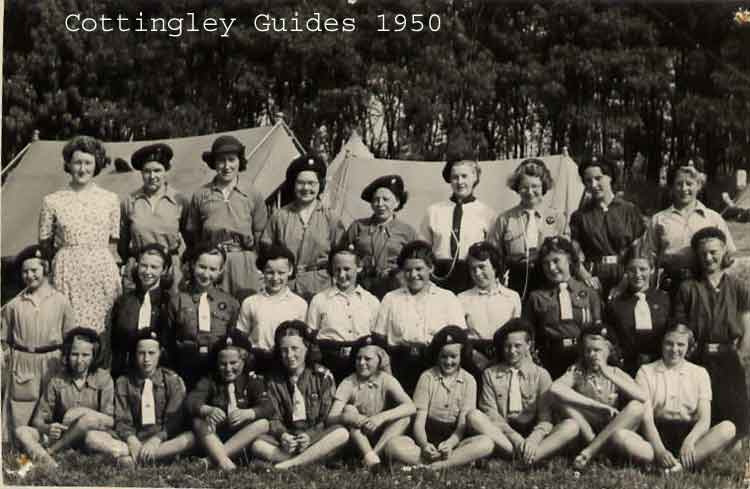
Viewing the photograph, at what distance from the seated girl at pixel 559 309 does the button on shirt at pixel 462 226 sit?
0.38 m

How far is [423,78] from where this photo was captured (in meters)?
6.59

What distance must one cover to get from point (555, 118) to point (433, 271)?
1.17m

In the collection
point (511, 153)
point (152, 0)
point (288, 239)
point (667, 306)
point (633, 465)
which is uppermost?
point (152, 0)

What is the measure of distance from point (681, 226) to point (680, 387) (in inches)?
34.7

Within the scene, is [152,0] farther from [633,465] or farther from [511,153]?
[633,465]

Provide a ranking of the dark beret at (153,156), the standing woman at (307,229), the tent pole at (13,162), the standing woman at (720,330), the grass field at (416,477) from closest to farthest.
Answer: the grass field at (416,477) → the standing woman at (720,330) → the standing woman at (307,229) → the dark beret at (153,156) → the tent pole at (13,162)

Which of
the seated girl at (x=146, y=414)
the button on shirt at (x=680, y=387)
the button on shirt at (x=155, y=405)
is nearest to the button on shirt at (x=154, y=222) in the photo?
the seated girl at (x=146, y=414)

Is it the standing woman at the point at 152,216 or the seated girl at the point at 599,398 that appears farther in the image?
the standing woman at the point at 152,216

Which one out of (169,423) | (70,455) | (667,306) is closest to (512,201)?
(667,306)

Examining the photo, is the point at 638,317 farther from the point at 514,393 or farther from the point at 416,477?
the point at 416,477

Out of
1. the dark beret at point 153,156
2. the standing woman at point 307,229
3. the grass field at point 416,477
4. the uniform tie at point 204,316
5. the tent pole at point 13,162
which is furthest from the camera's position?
the tent pole at point 13,162

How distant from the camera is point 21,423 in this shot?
254 inches

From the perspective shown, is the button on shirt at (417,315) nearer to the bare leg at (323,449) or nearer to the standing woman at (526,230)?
the standing woman at (526,230)

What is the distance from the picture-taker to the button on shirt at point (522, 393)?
19.9ft
